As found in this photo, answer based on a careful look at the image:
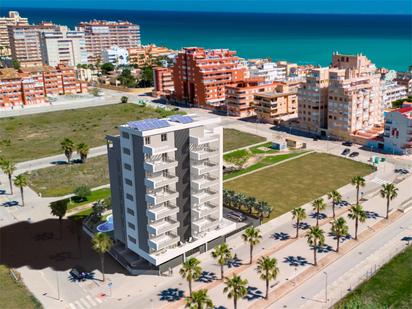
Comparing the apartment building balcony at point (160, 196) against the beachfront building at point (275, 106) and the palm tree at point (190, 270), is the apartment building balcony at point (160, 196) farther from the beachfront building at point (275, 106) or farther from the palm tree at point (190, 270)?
the beachfront building at point (275, 106)

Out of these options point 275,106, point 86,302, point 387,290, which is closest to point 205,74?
point 275,106

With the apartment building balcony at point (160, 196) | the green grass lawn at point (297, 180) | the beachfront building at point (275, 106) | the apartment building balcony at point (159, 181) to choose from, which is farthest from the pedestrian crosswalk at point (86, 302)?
the beachfront building at point (275, 106)

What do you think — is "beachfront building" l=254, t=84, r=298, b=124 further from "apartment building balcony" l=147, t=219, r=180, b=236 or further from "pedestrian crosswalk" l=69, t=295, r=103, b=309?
"pedestrian crosswalk" l=69, t=295, r=103, b=309

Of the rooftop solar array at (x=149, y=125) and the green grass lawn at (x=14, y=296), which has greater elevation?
the rooftop solar array at (x=149, y=125)

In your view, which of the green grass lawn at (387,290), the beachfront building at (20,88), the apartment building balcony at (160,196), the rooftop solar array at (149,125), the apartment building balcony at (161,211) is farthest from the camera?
the beachfront building at (20,88)

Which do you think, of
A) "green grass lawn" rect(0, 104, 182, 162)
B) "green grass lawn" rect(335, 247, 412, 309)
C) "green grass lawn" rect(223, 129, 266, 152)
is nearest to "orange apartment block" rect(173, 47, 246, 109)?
"green grass lawn" rect(0, 104, 182, 162)

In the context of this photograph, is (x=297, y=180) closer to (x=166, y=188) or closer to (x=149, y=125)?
(x=166, y=188)
